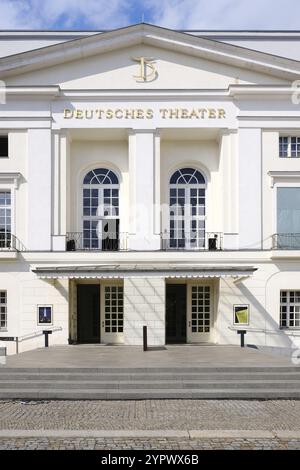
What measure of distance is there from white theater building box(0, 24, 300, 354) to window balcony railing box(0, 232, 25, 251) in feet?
0.15

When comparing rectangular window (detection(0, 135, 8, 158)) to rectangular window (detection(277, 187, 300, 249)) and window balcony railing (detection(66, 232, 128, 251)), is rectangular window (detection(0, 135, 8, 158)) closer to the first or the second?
window balcony railing (detection(66, 232, 128, 251))

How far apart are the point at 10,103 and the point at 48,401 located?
13679mm

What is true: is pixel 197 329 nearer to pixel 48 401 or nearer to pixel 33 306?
pixel 33 306

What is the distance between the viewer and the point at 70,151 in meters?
23.6

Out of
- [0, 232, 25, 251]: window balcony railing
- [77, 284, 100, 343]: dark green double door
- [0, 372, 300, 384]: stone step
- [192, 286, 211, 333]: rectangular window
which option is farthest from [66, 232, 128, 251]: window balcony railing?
[0, 372, 300, 384]: stone step

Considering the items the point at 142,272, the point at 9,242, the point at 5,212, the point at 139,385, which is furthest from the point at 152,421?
the point at 5,212

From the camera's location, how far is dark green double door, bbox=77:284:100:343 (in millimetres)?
23047

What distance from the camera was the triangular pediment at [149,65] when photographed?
22375mm

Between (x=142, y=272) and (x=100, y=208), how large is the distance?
506 cm

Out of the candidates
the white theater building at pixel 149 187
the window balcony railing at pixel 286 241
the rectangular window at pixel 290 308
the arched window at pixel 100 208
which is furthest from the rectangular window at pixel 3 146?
the rectangular window at pixel 290 308

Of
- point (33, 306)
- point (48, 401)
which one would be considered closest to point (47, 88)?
point (33, 306)

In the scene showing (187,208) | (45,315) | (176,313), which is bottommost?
(176,313)

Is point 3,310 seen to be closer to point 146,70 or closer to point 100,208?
point 100,208

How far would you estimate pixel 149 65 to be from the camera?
22.8 m
